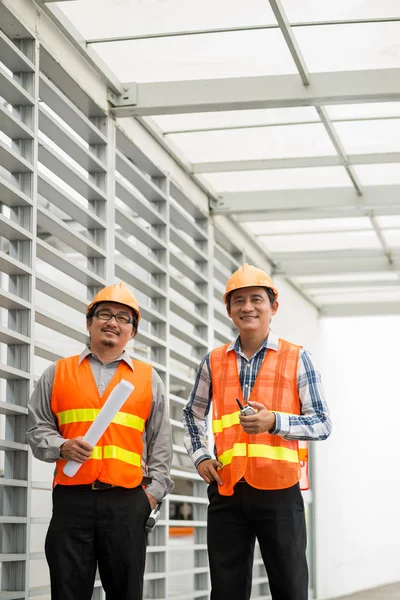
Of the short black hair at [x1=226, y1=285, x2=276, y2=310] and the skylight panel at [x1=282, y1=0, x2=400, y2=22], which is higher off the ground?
the skylight panel at [x1=282, y1=0, x2=400, y2=22]

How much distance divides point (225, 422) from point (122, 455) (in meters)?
0.50

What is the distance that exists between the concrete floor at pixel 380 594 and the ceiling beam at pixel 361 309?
3827mm

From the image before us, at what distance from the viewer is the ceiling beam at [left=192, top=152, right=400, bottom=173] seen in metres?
8.28

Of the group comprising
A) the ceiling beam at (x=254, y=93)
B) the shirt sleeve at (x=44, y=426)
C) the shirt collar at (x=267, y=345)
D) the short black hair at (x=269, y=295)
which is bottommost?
the shirt sleeve at (x=44, y=426)

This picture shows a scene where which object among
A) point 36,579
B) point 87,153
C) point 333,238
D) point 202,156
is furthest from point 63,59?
point 333,238

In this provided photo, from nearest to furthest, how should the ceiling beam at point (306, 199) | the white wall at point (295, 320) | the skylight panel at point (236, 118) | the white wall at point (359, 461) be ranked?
the skylight panel at point (236, 118) < the ceiling beam at point (306, 199) < the white wall at point (295, 320) < the white wall at point (359, 461)

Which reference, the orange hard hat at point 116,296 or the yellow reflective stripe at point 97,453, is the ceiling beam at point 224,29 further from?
the yellow reflective stripe at point 97,453

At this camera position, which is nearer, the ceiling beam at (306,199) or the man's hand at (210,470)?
the man's hand at (210,470)

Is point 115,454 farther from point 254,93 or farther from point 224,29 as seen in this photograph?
point 254,93

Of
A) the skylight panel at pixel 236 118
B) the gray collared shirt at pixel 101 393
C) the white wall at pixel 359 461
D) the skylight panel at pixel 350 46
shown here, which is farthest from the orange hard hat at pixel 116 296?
the white wall at pixel 359 461

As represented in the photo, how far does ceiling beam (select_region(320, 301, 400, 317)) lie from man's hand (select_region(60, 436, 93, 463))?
32.7ft

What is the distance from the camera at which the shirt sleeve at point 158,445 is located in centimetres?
469

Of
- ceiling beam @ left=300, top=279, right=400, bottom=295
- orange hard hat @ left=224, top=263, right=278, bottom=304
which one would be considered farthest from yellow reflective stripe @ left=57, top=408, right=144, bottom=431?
ceiling beam @ left=300, top=279, right=400, bottom=295

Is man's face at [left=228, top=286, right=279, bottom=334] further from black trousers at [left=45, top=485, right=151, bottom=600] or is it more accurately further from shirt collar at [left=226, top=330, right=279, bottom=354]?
black trousers at [left=45, top=485, right=151, bottom=600]
